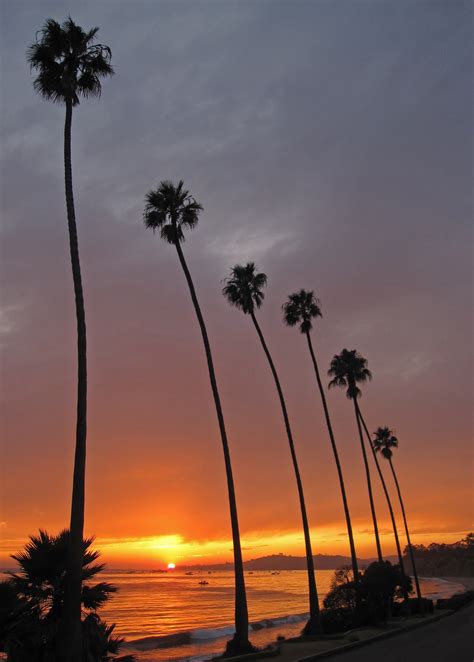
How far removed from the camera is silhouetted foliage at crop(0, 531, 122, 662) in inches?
497

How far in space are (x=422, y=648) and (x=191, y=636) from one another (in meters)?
32.6

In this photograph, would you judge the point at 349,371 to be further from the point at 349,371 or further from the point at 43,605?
the point at 43,605

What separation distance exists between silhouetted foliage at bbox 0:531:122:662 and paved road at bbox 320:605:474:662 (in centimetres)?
831

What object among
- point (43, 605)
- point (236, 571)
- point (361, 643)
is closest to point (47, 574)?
point (43, 605)

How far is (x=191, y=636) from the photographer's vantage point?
47438mm

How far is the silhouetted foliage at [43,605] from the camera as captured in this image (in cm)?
1263

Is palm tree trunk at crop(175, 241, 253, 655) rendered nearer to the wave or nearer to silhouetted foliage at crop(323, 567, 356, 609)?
silhouetted foliage at crop(323, 567, 356, 609)

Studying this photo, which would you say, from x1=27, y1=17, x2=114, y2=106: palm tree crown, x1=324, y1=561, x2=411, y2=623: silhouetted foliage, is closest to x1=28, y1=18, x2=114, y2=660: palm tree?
x1=27, y1=17, x2=114, y2=106: palm tree crown

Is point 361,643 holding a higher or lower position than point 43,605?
lower

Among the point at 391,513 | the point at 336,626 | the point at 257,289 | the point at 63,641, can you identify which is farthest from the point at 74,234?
the point at 391,513

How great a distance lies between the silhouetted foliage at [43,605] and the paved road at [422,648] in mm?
8311

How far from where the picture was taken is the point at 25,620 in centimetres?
→ 1331

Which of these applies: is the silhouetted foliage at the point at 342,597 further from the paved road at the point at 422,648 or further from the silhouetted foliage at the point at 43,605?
the silhouetted foliage at the point at 43,605

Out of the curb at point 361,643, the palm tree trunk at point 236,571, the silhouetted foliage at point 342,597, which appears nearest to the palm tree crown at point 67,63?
the palm tree trunk at point 236,571
